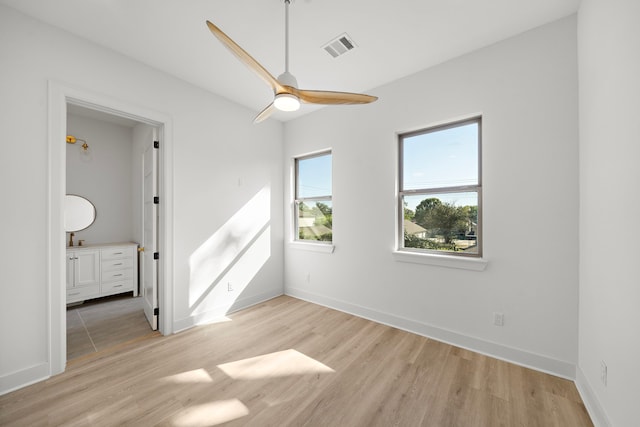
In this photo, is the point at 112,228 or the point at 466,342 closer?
the point at 466,342

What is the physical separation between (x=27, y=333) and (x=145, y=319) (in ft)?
4.40

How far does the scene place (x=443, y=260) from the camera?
2461 mm

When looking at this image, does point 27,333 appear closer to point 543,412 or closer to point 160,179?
point 160,179

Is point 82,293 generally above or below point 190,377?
above

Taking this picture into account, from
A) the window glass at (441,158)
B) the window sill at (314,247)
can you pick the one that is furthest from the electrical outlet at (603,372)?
the window sill at (314,247)

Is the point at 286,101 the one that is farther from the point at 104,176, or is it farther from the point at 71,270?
the point at 104,176

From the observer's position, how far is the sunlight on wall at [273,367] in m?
1.99

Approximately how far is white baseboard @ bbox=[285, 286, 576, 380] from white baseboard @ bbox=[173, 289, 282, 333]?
3.11ft

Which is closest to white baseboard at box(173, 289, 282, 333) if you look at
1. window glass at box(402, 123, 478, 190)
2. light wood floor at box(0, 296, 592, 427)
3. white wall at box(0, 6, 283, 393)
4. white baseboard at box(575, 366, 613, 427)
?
white wall at box(0, 6, 283, 393)

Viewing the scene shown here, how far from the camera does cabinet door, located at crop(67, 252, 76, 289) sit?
11.6ft

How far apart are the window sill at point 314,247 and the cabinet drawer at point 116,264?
2822 millimetres

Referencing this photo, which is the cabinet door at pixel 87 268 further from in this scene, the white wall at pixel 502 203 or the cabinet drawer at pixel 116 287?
the white wall at pixel 502 203

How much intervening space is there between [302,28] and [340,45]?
404 millimetres

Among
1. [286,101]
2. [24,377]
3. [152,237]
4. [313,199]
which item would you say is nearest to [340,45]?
[286,101]
